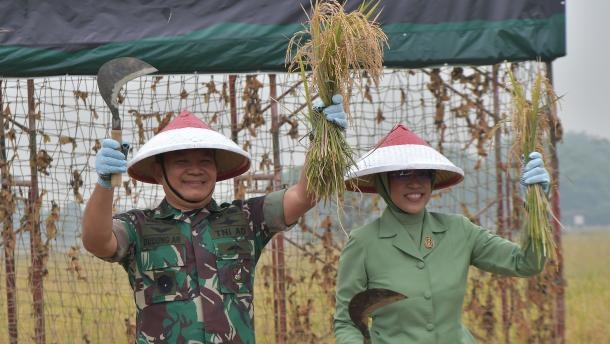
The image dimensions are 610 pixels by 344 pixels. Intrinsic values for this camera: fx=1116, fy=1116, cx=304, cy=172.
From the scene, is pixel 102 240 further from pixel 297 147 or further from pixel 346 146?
pixel 297 147

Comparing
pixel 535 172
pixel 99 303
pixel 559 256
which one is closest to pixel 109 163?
pixel 535 172

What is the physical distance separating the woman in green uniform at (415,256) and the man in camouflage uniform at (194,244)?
454 mm

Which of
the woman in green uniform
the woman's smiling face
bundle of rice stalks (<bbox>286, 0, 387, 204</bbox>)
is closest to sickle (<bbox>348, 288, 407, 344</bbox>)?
the woman in green uniform

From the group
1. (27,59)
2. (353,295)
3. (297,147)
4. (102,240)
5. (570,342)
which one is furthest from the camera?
(570,342)

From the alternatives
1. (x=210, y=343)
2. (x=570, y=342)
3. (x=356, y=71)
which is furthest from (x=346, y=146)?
(x=570, y=342)

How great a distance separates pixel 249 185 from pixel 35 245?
4.60ft

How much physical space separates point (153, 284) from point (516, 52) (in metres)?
3.32

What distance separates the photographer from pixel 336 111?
4.08 metres

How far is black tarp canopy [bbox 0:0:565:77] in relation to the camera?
6.38 metres

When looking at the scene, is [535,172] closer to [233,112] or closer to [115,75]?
[115,75]

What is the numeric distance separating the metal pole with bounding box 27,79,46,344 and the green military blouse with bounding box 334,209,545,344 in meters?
Result: 2.99

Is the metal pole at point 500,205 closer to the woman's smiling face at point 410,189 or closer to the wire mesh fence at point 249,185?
the wire mesh fence at point 249,185

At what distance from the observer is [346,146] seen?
4164mm

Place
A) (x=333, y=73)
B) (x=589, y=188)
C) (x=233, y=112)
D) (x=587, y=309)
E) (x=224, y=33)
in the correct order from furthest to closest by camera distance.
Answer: (x=589, y=188) < (x=587, y=309) < (x=233, y=112) < (x=224, y=33) < (x=333, y=73)
